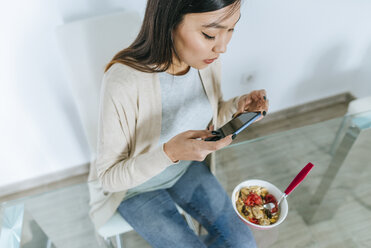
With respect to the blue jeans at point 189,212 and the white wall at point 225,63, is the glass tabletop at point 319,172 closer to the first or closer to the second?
the blue jeans at point 189,212

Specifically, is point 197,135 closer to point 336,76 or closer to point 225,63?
point 225,63

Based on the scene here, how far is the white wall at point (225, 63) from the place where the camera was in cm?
107

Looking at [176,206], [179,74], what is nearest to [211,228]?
[176,206]

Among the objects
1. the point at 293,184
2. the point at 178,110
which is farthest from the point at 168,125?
the point at 293,184

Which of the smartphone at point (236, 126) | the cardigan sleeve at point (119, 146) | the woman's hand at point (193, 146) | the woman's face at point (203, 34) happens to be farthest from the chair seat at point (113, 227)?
the woman's face at point (203, 34)

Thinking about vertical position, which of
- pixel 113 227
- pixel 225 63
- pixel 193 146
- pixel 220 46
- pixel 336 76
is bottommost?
pixel 336 76

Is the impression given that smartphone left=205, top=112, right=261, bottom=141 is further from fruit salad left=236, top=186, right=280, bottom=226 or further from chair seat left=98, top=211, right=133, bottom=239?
chair seat left=98, top=211, right=133, bottom=239

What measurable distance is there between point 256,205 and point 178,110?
37cm

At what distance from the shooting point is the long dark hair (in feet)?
2.05

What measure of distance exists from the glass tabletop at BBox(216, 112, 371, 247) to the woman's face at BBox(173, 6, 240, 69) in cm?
40

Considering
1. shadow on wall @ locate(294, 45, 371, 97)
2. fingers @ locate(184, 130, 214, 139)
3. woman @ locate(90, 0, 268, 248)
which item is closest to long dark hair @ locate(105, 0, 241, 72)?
woman @ locate(90, 0, 268, 248)

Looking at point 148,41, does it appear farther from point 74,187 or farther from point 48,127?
point 48,127

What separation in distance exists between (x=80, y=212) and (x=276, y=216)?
2.06 feet

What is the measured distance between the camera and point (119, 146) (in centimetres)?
82
